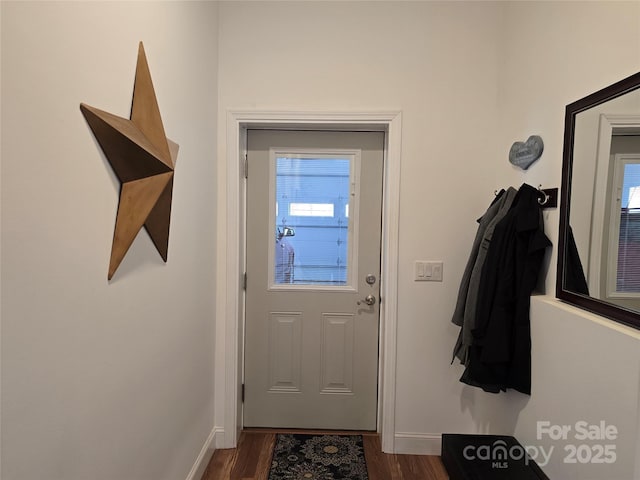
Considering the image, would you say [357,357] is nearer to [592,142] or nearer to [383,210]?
[383,210]

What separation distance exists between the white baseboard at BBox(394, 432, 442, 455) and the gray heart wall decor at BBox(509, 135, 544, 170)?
1.62 meters

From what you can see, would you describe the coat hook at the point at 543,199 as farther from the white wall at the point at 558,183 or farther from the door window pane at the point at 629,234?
the door window pane at the point at 629,234

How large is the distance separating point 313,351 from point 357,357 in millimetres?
282

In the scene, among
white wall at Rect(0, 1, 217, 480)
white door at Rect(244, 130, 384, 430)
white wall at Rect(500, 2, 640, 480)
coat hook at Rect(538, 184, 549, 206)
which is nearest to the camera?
white wall at Rect(0, 1, 217, 480)

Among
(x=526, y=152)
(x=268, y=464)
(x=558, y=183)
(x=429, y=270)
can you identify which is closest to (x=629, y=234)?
(x=558, y=183)

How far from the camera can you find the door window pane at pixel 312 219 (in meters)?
2.35

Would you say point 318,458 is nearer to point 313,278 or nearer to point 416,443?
point 416,443

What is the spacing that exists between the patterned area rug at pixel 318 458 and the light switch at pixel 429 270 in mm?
1105

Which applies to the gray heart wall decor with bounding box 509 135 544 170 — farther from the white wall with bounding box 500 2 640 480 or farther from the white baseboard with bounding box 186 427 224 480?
the white baseboard with bounding box 186 427 224 480

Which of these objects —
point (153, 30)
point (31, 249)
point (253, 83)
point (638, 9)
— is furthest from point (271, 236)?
point (638, 9)

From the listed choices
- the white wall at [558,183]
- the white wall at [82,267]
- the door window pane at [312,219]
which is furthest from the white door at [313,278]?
the white wall at [558,183]

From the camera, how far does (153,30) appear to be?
1398 millimetres

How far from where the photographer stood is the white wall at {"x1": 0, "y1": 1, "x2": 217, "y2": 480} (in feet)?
2.64

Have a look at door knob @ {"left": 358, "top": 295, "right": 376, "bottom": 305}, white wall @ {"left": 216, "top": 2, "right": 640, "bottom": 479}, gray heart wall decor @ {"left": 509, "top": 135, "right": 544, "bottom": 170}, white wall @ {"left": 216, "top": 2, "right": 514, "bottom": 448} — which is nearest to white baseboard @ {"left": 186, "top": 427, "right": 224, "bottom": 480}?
white wall @ {"left": 216, "top": 2, "right": 640, "bottom": 479}
